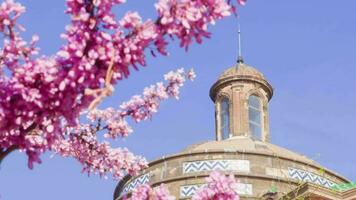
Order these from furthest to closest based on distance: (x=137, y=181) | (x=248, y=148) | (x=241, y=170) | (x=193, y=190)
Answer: (x=248, y=148) < (x=137, y=181) < (x=241, y=170) < (x=193, y=190)

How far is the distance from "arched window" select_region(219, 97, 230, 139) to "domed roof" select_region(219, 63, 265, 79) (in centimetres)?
83

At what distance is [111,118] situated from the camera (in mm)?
9727

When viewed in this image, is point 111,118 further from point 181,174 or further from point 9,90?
point 181,174

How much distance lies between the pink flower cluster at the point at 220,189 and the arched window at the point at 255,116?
58.0ft

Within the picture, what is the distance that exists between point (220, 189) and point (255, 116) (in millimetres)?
18275

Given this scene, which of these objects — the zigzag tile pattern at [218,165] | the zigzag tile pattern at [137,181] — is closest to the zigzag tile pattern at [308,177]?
the zigzag tile pattern at [218,165]

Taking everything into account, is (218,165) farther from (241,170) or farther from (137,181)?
(137,181)

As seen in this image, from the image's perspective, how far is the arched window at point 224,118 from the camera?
25406mm

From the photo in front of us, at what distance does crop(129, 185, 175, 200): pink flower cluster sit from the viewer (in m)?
7.67

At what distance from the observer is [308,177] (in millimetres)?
20875

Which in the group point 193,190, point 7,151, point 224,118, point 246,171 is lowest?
point 7,151

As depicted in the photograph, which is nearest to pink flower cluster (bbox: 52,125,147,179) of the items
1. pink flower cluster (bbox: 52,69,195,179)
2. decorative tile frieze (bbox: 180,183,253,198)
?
pink flower cluster (bbox: 52,69,195,179)

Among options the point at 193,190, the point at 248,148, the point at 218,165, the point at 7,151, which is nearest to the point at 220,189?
the point at 7,151

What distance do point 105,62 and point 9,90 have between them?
0.80m
